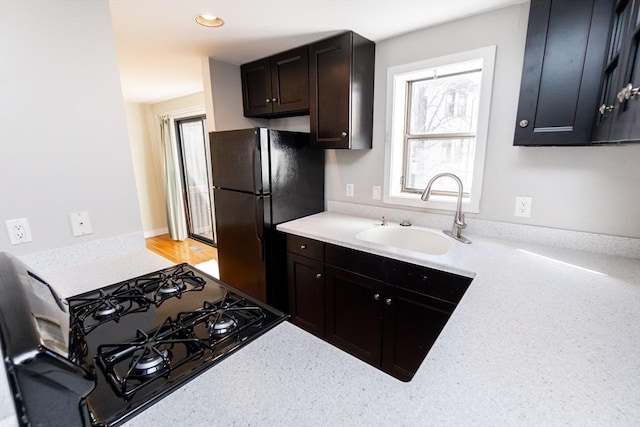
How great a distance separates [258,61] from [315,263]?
1.85m

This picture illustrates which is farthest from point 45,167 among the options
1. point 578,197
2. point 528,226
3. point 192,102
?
point 192,102

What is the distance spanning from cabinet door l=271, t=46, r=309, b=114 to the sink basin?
1.12 metres

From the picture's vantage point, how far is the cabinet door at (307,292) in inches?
81.7

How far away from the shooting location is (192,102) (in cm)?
414

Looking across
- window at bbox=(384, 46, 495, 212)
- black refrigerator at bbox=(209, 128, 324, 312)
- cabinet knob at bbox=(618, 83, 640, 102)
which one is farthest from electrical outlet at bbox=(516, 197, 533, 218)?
black refrigerator at bbox=(209, 128, 324, 312)

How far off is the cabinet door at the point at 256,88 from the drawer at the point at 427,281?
5.86 feet

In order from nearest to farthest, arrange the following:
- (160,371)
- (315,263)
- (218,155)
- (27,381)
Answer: (27,381)
(160,371)
(315,263)
(218,155)

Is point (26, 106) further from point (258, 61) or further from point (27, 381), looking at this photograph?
point (258, 61)

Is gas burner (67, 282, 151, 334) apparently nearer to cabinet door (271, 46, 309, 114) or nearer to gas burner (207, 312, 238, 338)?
gas burner (207, 312, 238, 338)

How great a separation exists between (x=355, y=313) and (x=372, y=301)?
183mm

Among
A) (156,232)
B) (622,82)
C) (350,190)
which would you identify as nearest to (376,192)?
(350,190)

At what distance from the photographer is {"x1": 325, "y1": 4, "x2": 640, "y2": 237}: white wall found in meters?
1.45

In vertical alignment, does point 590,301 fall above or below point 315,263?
above

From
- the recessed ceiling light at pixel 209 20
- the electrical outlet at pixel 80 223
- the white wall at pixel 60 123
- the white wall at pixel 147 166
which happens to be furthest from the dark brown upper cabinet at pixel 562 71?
the white wall at pixel 147 166
